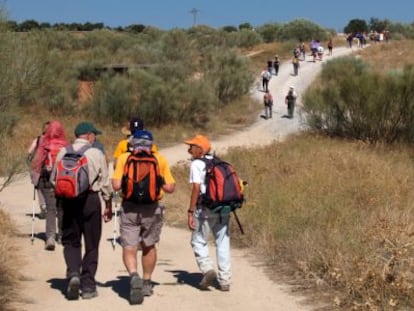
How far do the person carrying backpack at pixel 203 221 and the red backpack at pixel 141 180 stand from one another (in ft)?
1.88

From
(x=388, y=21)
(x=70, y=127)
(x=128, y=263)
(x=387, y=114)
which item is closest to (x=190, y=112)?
(x=70, y=127)

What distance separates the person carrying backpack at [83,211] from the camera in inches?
271

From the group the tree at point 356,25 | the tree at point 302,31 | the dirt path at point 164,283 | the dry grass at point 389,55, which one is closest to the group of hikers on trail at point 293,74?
the dry grass at point 389,55

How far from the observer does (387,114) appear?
22.0 m

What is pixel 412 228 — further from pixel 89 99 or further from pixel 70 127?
pixel 89 99

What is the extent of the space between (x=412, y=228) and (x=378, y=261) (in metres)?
1.40

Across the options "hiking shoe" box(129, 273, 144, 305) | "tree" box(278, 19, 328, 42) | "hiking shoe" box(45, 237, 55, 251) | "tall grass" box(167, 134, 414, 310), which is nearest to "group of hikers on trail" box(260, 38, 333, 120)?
"tall grass" box(167, 134, 414, 310)

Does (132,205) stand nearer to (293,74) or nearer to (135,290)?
(135,290)

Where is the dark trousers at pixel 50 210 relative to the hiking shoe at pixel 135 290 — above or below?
above

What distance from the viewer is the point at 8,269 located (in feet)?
26.3

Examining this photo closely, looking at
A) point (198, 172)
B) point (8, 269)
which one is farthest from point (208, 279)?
point (8, 269)

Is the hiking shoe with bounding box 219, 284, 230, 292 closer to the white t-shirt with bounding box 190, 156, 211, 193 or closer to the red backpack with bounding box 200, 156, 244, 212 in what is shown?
the red backpack with bounding box 200, 156, 244, 212

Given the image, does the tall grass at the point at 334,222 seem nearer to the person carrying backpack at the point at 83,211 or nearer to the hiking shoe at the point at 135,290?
the hiking shoe at the point at 135,290

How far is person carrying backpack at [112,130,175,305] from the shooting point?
6.72 meters
